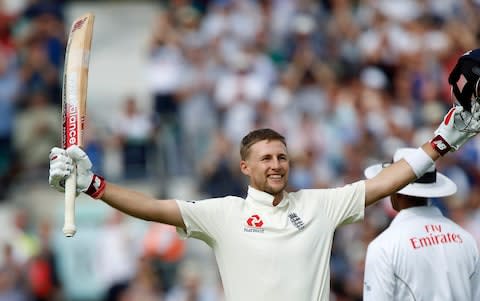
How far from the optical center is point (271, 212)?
6152 millimetres

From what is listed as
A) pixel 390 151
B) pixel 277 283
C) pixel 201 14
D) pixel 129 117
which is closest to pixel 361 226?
pixel 390 151

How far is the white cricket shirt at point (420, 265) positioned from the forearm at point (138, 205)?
1.30 m

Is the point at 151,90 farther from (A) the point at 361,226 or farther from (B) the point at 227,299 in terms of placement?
(B) the point at 227,299

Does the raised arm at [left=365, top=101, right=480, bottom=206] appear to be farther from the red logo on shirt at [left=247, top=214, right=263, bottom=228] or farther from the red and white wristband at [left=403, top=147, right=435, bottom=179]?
the red logo on shirt at [left=247, top=214, right=263, bottom=228]

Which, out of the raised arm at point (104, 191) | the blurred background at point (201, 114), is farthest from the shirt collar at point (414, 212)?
the blurred background at point (201, 114)

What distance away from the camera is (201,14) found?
1589cm

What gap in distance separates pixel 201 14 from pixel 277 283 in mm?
10344

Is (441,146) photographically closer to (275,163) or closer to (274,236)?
(275,163)

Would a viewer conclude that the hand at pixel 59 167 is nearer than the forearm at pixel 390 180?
Yes

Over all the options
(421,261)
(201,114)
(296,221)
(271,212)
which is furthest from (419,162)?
(201,114)

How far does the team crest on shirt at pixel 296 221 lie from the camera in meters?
6.12

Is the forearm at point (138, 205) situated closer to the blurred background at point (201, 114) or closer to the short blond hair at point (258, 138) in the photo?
the short blond hair at point (258, 138)

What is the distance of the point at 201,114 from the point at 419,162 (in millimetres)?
7996

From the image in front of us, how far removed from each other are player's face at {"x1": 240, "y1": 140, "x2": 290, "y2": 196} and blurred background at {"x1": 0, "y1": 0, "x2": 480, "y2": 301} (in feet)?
18.0
